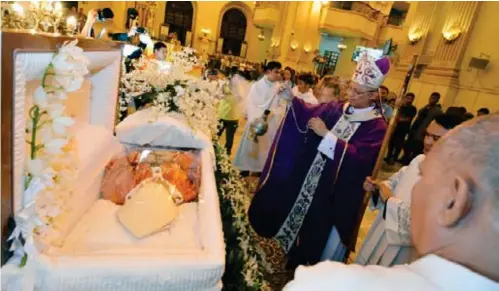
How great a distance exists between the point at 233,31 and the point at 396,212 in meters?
26.2

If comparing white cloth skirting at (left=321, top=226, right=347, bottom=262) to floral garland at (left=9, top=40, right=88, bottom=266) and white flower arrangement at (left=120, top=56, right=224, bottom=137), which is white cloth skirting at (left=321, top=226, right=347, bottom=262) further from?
floral garland at (left=9, top=40, right=88, bottom=266)

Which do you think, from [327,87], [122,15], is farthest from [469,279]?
[122,15]

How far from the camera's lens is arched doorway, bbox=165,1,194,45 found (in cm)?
2473

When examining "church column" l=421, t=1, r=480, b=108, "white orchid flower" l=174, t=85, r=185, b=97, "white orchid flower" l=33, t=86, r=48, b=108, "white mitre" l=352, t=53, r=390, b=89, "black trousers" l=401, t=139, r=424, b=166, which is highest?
"church column" l=421, t=1, r=480, b=108

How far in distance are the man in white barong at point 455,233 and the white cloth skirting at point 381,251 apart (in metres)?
1.43

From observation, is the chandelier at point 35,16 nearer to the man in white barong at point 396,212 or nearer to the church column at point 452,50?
the man in white barong at point 396,212

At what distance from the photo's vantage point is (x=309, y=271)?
0.57 meters

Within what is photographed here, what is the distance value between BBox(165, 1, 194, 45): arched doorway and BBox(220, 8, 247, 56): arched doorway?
2.79 metres

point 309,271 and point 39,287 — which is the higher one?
point 309,271

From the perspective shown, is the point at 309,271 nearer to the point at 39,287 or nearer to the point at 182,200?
the point at 39,287

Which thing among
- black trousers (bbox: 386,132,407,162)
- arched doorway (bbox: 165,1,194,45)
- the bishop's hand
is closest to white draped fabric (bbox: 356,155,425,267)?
the bishop's hand

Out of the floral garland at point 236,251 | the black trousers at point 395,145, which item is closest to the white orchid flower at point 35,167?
the floral garland at point 236,251

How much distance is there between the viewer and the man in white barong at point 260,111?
4965mm

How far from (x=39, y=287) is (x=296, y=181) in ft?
7.24
